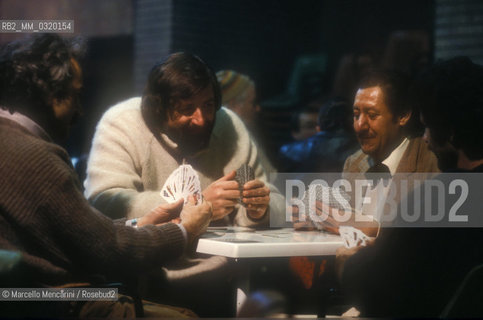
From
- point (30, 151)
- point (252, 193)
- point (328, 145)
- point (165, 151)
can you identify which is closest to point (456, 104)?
point (252, 193)

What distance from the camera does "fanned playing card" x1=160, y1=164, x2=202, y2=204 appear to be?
3049mm

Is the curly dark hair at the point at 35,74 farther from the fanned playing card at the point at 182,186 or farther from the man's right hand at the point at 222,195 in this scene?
the man's right hand at the point at 222,195

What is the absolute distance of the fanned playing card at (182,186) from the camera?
3.05m

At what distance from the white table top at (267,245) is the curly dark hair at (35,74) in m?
0.94

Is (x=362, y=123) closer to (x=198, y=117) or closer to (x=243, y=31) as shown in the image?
(x=198, y=117)

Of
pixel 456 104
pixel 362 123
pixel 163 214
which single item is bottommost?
pixel 163 214

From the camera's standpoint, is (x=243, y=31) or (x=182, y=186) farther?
(x=243, y=31)

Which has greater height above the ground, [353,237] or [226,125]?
[226,125]

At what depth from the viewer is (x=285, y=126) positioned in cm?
798

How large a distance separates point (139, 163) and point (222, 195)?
0.61 meters

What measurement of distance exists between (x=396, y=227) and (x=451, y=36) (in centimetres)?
384

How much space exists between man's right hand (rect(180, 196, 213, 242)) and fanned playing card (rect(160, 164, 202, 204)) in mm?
123

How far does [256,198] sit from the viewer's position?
3.38 m

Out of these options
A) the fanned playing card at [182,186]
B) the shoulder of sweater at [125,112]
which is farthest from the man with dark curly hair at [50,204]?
the shoulder of sweater at [125,112]
